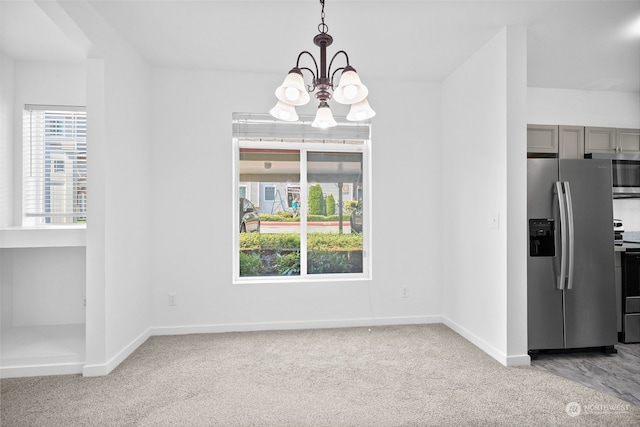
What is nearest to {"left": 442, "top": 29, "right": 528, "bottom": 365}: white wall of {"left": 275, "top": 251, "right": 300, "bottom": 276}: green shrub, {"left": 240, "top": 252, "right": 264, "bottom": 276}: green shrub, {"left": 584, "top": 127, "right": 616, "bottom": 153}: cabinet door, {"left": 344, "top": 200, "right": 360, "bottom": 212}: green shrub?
{"left": 344, "top": 200, "right": 360, "bottom": 212}: green shrub

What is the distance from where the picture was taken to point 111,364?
2.77 meters

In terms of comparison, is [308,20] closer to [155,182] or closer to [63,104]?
[155,182]

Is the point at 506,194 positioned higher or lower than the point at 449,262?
higher

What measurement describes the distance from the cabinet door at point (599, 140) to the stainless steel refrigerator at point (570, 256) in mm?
993

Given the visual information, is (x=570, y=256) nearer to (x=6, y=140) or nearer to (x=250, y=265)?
(x=250, y=265)

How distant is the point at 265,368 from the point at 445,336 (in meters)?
1.83

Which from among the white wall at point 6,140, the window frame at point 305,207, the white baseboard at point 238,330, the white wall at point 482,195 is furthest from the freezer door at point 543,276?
the white wall at point 6,140

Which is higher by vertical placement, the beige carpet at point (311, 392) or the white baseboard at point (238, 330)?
the white baseboard at point (238, 330)

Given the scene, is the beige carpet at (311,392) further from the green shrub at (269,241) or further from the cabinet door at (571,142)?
the cabinet door at (571,142)

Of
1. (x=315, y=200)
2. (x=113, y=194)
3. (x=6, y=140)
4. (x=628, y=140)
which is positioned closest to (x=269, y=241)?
(x=315, y=200)

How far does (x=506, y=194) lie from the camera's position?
113 inches

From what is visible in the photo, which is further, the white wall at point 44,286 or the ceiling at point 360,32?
the white wall at point 44,286

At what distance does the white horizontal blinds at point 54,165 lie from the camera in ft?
11.3

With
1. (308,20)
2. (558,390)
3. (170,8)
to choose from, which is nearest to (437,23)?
(308,20)
